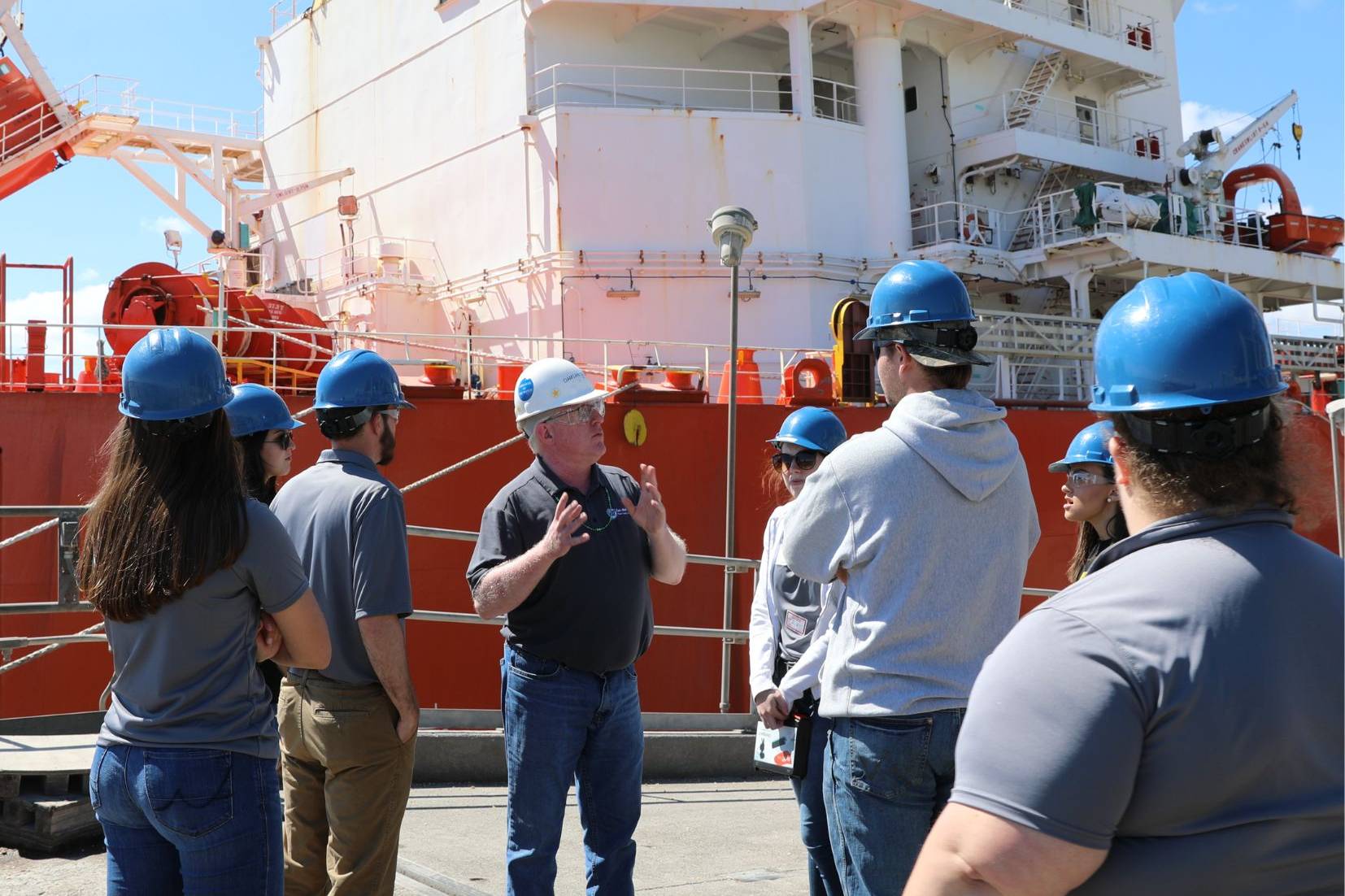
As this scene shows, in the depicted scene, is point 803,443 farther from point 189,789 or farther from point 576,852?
point 189,789

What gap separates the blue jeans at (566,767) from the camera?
11.0 feet

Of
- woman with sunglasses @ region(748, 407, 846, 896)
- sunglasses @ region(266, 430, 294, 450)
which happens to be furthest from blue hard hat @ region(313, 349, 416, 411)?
woman with sunglasses @ region(748, 407, 846, 896)

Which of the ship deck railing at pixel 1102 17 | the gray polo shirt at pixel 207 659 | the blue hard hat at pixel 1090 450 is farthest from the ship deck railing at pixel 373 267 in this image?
the gray polo shirt at pixel 207 659

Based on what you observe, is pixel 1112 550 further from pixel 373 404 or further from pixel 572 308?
pixel 572 308

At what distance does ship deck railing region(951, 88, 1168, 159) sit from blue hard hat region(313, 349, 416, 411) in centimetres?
1273

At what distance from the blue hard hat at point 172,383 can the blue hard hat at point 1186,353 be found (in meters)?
1.80

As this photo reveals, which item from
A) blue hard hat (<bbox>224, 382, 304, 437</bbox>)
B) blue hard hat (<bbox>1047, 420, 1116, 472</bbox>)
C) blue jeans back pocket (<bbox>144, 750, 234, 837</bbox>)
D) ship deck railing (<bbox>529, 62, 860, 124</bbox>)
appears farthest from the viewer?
ship deck railing (<bbox>529, 62, 860, 124</bbox>)

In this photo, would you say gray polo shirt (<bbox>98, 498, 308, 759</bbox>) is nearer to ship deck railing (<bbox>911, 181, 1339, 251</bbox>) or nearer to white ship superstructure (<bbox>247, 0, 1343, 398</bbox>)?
white ship superstructure (<bbox>247, 0, 1343, 398</bbox>)

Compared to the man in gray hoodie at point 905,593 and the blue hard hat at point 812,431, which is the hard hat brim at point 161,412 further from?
the blue hard hat at point 812,431

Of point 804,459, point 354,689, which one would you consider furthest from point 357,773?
point 804,459

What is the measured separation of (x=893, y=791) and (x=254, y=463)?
235 centimetres

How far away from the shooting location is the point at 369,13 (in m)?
16.2

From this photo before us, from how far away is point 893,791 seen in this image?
2.50 meters

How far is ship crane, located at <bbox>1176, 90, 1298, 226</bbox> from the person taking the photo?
17.3m
